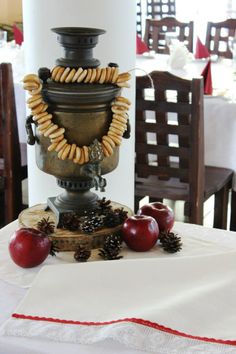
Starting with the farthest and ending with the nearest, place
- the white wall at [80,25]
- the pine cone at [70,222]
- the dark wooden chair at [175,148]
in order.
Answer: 1. the dark wooden chair at [175,148]
2. the white wall at [80,25]
3. the pine cone at [70,222]

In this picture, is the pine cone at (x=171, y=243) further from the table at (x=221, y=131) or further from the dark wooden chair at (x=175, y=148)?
the table at (x=221, y=131)

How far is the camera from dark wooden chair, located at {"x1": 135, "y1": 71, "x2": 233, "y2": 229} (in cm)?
204

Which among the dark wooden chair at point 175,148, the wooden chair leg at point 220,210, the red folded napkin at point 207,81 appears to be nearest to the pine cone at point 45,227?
the dark wooden chair at point 175,148

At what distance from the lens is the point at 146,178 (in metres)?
2.34

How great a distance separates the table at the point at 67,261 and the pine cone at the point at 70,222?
0.18 feet

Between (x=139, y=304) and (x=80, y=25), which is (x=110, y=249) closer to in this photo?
(x=139, y=304)

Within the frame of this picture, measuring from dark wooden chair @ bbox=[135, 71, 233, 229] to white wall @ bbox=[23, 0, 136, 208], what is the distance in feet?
0.96

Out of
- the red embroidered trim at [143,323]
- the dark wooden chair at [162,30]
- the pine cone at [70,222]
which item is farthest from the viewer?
the dark wooden chair at [162,30]

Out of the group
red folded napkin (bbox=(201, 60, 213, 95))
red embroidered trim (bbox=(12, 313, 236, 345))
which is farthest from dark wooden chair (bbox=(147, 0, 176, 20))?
red embroidered trim (bbox=(12, 313, 236, 345))

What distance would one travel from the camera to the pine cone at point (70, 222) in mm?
1167

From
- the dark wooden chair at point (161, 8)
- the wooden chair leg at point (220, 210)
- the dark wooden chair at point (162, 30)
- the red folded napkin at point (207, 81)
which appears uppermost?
the dark wooden chair at point (161, 8)

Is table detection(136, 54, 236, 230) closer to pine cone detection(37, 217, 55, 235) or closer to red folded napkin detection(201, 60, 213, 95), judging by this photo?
red folded napkin detection(201, 60, 213, 95)

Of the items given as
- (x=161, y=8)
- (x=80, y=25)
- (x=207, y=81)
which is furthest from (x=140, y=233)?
(x=161, y=8)

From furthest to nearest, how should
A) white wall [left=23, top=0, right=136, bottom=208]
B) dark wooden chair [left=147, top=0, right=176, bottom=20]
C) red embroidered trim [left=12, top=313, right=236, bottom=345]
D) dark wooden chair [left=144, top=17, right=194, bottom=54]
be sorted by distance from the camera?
dark wooden chair [left=147, top=0, right=176, bottom=20], dark wooden chair [left=144, top=17, right=194, bottom=54], white wall [left=23, top=0, right=136, bottom=208], red embroidered trim [left=12, top=313, right=236, bottom=345]
